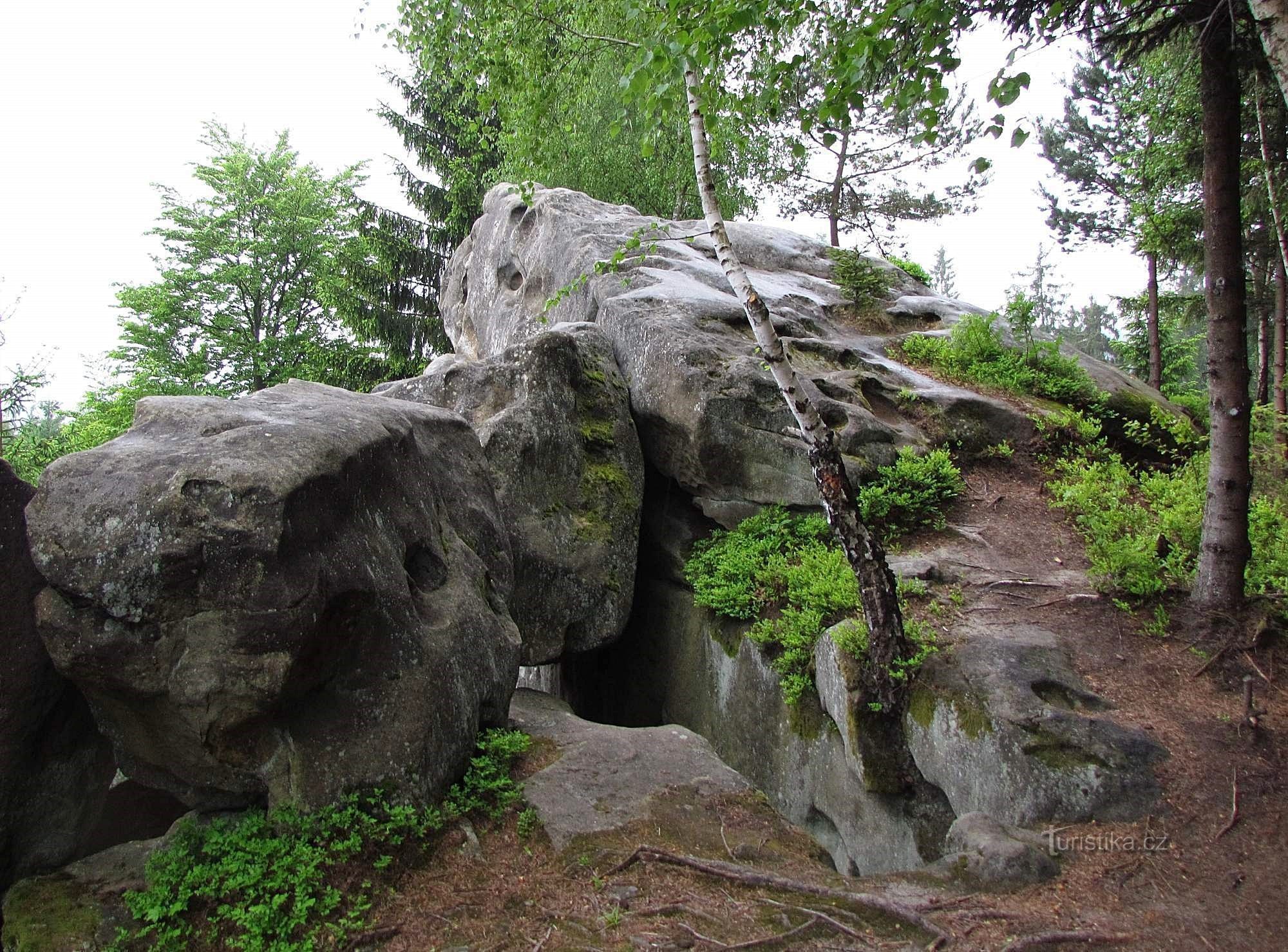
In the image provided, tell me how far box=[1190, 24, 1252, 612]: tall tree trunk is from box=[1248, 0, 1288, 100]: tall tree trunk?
2.76m

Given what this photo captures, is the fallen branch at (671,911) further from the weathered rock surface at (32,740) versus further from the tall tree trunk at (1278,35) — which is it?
the tall tree trunk at (1278,35)

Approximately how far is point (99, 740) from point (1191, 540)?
9013mm

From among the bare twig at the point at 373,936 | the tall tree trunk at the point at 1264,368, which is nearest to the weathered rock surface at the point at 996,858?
the bare twig at the point at 373,936

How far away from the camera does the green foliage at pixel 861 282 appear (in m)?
13.3

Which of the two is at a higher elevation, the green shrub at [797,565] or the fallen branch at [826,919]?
the green shrub at [797,565]

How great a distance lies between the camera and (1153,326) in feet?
62.4

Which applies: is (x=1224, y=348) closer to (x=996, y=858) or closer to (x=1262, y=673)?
(x=1262, y=673)

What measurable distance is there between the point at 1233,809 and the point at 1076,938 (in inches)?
68.7

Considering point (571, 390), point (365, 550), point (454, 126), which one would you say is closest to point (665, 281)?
point (571, 390)

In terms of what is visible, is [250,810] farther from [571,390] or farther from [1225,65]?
[1225,65]

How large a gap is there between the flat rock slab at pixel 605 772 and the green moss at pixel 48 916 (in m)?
2.58

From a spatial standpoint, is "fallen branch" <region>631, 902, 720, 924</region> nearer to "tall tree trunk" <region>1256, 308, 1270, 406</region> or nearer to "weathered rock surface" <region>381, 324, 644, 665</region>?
"weathered rock surface" <region>381, 324, 644, 665</region>

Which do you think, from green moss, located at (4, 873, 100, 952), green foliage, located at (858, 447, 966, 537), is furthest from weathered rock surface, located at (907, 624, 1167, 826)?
green moss, located at (4, 873, 100, 952)

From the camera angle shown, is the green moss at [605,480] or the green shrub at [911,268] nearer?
the green moss at [605,480]
